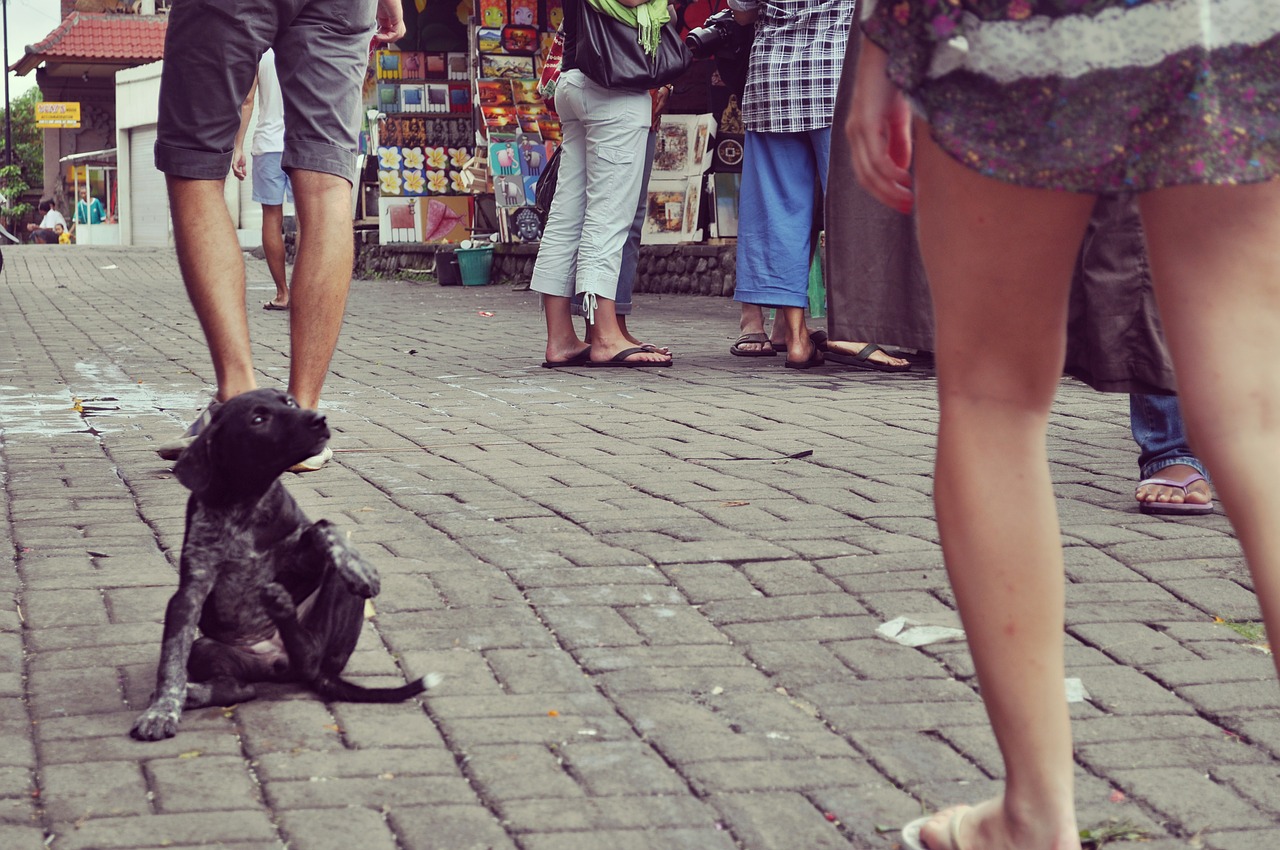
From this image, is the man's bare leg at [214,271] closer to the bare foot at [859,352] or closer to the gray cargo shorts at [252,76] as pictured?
the gray cargo shorts at [252,76]

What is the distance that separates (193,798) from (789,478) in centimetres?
248

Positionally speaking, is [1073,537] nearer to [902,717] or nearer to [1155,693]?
[1155,693]

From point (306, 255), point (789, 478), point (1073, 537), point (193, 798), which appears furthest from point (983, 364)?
point (306, 255)

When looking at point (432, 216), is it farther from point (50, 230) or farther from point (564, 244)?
point (50, 230)

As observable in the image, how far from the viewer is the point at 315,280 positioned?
4613 millimetres

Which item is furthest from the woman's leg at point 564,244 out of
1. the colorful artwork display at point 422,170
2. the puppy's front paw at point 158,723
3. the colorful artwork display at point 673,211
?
the colorful artwork display at point 422,170

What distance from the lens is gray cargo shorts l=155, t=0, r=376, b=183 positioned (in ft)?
14.6

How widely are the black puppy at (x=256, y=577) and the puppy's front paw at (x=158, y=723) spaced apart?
4cm

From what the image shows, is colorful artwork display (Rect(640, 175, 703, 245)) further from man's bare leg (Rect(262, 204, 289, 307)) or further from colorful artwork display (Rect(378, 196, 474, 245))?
colorful artwork display (Rect(378, 196, 474, 245))

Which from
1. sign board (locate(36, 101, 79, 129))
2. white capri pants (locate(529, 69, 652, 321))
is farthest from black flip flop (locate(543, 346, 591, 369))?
sign board (locate(36, 101, 79, 129))

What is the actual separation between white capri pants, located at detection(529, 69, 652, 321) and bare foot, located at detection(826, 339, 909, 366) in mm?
1006

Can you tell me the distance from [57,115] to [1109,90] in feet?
152

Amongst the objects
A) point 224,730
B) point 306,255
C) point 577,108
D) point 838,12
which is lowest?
point 224,730

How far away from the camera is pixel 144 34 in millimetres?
40250
